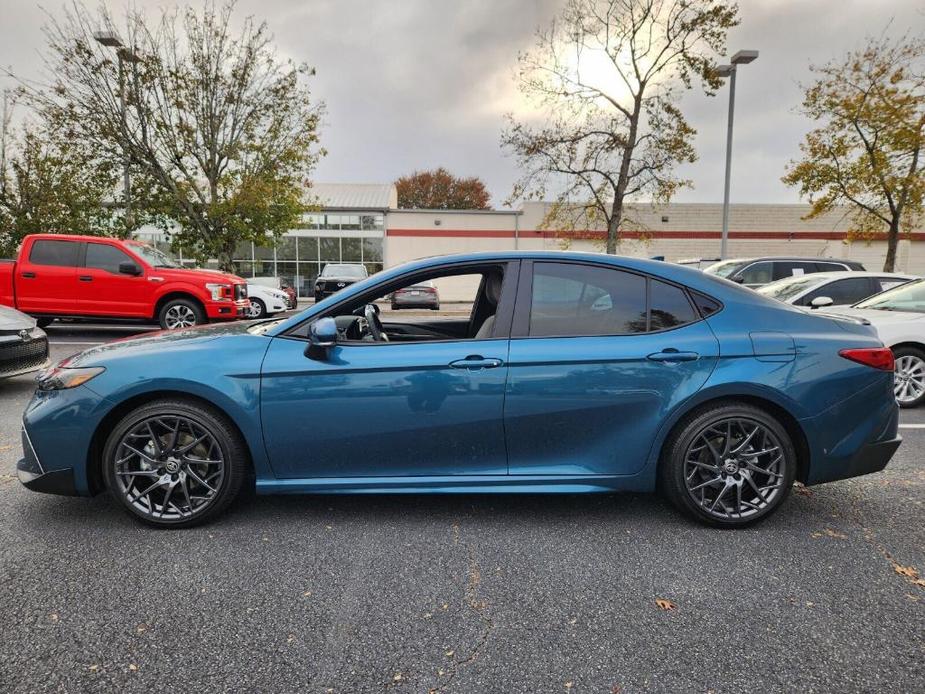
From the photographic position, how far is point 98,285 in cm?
1068

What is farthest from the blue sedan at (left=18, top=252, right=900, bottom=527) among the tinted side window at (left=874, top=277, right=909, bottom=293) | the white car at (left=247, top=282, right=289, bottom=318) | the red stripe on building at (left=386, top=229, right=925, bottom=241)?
the red stripe on building at (left=386, top=229, right=925, bottom=241)

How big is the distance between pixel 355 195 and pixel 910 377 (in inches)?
1266

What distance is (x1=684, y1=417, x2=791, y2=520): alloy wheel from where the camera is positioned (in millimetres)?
3072

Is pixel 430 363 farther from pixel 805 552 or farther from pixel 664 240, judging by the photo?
pixel 664 240

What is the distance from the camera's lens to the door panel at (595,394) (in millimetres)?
2977

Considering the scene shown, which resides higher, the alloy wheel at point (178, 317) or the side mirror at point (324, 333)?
the side mirror at point (324, 333)

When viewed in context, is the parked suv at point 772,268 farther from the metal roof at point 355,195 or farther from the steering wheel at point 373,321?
the metal roof at point 355,195

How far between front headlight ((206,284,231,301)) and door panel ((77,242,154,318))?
1.09 meters

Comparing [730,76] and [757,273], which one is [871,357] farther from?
[730,76]

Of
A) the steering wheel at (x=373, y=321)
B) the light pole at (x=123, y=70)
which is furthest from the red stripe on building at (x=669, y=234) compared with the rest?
the steering wheel at (x=373, y=321)

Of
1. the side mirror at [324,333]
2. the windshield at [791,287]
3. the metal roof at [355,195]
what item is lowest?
the side mirror at [324,333]

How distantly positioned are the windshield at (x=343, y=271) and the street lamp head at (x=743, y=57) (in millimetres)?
13291

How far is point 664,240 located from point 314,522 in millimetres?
31937

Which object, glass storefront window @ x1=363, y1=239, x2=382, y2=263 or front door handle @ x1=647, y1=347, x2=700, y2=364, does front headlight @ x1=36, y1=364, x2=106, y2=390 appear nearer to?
front door handle @ x1=647, y1=347, x2=700, y2=364
